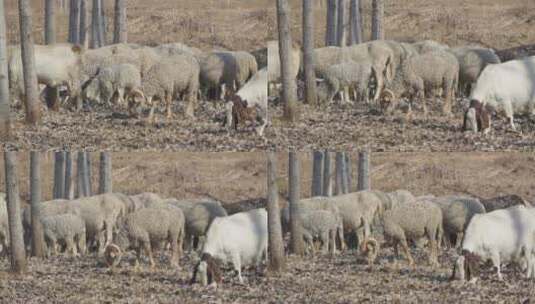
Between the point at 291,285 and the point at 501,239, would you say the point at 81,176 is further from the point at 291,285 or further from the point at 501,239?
the point at 501,239

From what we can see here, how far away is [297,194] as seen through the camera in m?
20.8

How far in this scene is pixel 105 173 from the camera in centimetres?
2327

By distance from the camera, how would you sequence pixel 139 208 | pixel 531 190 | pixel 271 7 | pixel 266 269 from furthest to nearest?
pixel 271 7 → pixel 531 190 → pixel 139 208 → pixel 266 269

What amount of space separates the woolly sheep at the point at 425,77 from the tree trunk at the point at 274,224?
3027 millimetres

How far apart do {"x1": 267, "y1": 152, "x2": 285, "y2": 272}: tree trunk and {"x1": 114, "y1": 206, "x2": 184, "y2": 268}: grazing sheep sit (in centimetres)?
167

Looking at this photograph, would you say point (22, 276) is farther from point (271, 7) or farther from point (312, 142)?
point (271, 7)

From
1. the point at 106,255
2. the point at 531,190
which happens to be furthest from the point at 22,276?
the point at 531,190

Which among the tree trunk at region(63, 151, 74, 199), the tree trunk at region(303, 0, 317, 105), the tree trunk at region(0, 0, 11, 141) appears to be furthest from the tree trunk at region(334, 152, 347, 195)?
the tree trunk at region(0, 0, 11, 141)

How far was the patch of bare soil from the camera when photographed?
1981cm

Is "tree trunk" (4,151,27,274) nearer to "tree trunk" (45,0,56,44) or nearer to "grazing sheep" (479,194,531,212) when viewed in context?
"tree trunk" (45,0,56,44)

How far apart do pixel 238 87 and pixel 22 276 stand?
3.64m

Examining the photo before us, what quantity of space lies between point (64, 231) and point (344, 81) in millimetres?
3945

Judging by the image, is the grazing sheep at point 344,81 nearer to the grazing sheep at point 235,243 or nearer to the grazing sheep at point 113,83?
the grazing sheep at point 113,83

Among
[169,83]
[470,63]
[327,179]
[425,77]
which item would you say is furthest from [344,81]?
[470,63]
